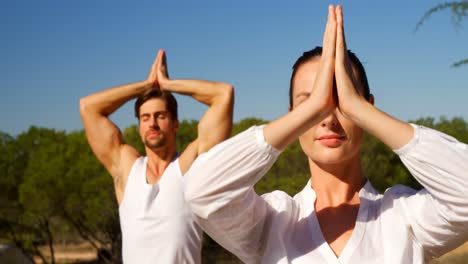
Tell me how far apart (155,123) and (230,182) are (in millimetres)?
2537

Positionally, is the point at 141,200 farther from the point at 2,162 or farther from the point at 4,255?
the point at 2,162

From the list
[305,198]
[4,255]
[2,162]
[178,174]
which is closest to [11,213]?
[2,162]

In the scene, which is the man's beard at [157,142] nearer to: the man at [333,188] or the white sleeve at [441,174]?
the man at [333,188]

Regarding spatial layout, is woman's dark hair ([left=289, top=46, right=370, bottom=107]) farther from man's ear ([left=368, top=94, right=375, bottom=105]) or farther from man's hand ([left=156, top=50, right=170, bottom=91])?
man's hand ([left=156, top=50, right=170, bottom=91])

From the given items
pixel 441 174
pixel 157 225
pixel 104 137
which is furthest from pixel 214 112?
pixel 441 174

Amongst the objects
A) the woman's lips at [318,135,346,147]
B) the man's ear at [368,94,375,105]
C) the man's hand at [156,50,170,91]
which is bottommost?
the woman's lips at [318,135,346,147]

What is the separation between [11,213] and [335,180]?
18.4m

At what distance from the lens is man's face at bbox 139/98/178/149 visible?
3.81 metres

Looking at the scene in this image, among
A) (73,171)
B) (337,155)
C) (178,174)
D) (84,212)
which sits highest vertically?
(337,155)

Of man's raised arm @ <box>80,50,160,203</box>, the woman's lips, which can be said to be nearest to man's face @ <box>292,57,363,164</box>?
the woman's lips

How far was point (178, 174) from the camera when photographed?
3.71 meters

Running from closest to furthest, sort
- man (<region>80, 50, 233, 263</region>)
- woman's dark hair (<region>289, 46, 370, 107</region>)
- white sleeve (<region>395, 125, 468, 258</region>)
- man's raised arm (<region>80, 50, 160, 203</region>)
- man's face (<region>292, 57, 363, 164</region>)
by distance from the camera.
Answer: white sleeve (<region>395, 125, 468, 258</region>) → man's face (<region>292, 57, 363, 164</region>) → woman's dark hair (<region>289, 46, 370, 107</region>) → man (<region>80, 50, 233, 263</region>) → man's raised arm (<region>80, 50, 160, 203</region>)

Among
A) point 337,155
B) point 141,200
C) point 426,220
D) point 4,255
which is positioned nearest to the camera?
point 426,220

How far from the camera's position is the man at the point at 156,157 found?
3410mm
